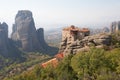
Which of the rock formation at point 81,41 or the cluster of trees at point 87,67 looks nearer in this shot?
the cluster of trees at point 87,67

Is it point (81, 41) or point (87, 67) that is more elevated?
point (81, 41)

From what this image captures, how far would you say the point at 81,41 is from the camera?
8069cm

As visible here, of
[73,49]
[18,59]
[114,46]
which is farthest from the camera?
[18,59]

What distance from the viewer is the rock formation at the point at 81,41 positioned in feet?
252

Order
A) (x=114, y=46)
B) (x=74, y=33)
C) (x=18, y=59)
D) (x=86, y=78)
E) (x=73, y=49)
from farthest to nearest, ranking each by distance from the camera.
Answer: (x=18, y=59) < (x=74, y=33) < (x=73, y=49) < (x=114, y=46) < (x=86, y=78)

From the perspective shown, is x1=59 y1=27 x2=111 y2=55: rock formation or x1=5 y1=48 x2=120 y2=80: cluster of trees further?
x1=59 y1=27 x2=111 y2=55: rock formation

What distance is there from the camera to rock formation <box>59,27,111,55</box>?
252 ft

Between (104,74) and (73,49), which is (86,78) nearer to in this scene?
(104,74)

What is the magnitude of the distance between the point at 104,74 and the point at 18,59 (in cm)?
14397

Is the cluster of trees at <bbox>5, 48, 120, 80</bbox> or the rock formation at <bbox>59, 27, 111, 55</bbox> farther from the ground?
the rock formation at <bbox>59, 27, 111, 55</bbox>

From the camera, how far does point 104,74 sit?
53.4m

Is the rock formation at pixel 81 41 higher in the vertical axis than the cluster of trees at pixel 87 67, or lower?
higher

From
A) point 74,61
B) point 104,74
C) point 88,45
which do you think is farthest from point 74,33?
point 104,74

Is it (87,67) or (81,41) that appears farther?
(81,41)
